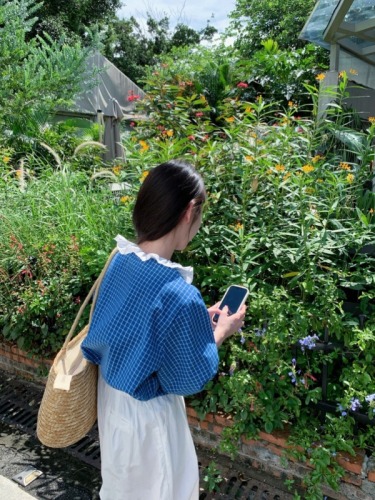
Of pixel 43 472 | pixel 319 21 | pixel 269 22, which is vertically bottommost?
pixel 43 472

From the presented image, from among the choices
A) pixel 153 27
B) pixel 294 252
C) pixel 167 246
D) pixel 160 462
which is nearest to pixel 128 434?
pixel 160 462

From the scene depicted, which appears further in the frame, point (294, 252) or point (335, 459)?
point (294, 252)

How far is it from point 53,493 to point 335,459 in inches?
59.9

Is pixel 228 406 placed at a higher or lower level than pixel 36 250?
lower

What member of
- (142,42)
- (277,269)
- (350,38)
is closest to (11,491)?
(277,269)

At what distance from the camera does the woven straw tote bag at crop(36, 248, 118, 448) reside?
1.60m

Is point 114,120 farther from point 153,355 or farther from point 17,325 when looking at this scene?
point 153,355

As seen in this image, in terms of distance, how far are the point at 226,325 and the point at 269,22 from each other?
53.8 feet

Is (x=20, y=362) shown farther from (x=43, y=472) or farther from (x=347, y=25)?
(x=347, y=25)

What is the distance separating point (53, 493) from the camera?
2.33m

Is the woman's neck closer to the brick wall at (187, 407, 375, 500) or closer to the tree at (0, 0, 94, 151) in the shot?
the brick wall at (187, 407, 375, 500)

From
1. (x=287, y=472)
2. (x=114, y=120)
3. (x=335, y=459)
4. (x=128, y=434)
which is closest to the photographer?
(x=128, y=434)

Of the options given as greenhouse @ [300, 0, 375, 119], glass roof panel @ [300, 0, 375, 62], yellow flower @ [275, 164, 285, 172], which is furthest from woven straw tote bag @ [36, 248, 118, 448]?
glass roof panel @ [300, 0, 375, 62]

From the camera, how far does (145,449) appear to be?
58.3 inches
